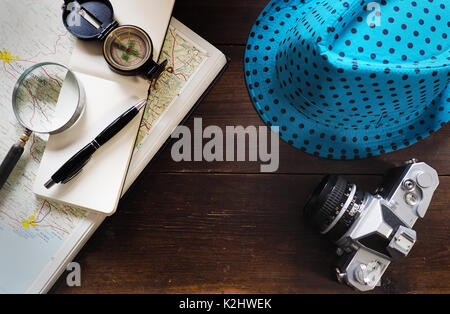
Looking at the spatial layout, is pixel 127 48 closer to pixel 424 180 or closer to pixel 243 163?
pixel 243 163

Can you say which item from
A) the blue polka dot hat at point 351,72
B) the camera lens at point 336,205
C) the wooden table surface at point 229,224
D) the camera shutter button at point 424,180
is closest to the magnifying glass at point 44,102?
the wooden table surface at point 229,224

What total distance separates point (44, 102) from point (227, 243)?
1.27 feet

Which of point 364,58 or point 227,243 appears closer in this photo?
point 364,58

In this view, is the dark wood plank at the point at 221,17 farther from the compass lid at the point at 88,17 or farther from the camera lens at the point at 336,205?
the camera lens at the point at 336,205

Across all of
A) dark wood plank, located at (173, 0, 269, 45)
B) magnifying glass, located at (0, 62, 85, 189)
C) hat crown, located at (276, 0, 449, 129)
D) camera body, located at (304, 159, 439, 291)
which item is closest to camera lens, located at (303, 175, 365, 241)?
camera body, located at (304, 159, 439, 291)

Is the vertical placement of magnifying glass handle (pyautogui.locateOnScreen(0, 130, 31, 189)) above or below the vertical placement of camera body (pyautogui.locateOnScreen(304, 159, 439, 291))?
above

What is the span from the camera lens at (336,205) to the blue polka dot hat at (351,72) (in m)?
0.09

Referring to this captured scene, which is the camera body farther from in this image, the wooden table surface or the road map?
the road map

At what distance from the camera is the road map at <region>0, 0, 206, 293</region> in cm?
58

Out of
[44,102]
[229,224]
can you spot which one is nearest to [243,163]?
[229,224]

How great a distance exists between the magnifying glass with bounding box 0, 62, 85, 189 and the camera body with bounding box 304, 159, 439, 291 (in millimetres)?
412

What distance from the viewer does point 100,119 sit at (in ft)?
1.84

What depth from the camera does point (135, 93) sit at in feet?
1.85

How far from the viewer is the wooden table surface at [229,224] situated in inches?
25.3
